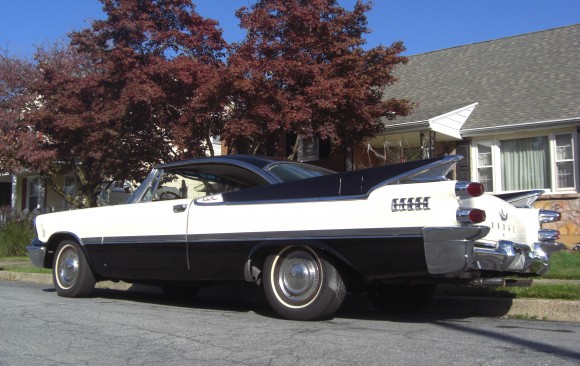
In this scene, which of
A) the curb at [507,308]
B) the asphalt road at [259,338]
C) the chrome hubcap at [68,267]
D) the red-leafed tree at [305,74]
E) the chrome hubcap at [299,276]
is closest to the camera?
the asphalt road at [259,338]

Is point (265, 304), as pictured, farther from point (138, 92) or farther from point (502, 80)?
point (502, 80)

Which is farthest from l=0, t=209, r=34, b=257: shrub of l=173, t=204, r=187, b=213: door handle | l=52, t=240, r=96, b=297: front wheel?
l=173, t=204, r=187, b=213: door handle

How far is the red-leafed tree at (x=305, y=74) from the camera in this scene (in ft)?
34.5

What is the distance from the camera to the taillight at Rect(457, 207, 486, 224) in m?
4.60

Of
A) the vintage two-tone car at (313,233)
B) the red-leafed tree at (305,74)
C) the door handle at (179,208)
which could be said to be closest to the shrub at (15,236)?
the red-leafed tree at (305,74)

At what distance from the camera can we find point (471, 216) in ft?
15.1

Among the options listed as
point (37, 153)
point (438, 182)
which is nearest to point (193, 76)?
point (37, 153)

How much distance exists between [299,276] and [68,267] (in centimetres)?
355

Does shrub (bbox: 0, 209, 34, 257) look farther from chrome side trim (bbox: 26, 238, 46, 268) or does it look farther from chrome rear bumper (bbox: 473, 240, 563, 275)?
chrome rear bumper (bbox: 473, 240, 563, 275)

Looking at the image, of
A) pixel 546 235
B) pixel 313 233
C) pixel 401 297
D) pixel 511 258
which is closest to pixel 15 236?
pixel 401 297

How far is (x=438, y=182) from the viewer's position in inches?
187

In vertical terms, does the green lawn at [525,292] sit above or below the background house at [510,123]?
below

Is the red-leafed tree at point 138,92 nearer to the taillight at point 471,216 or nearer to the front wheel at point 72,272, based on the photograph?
the front wheel at point 72,272

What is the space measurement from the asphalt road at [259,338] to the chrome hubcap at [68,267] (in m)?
0.71
